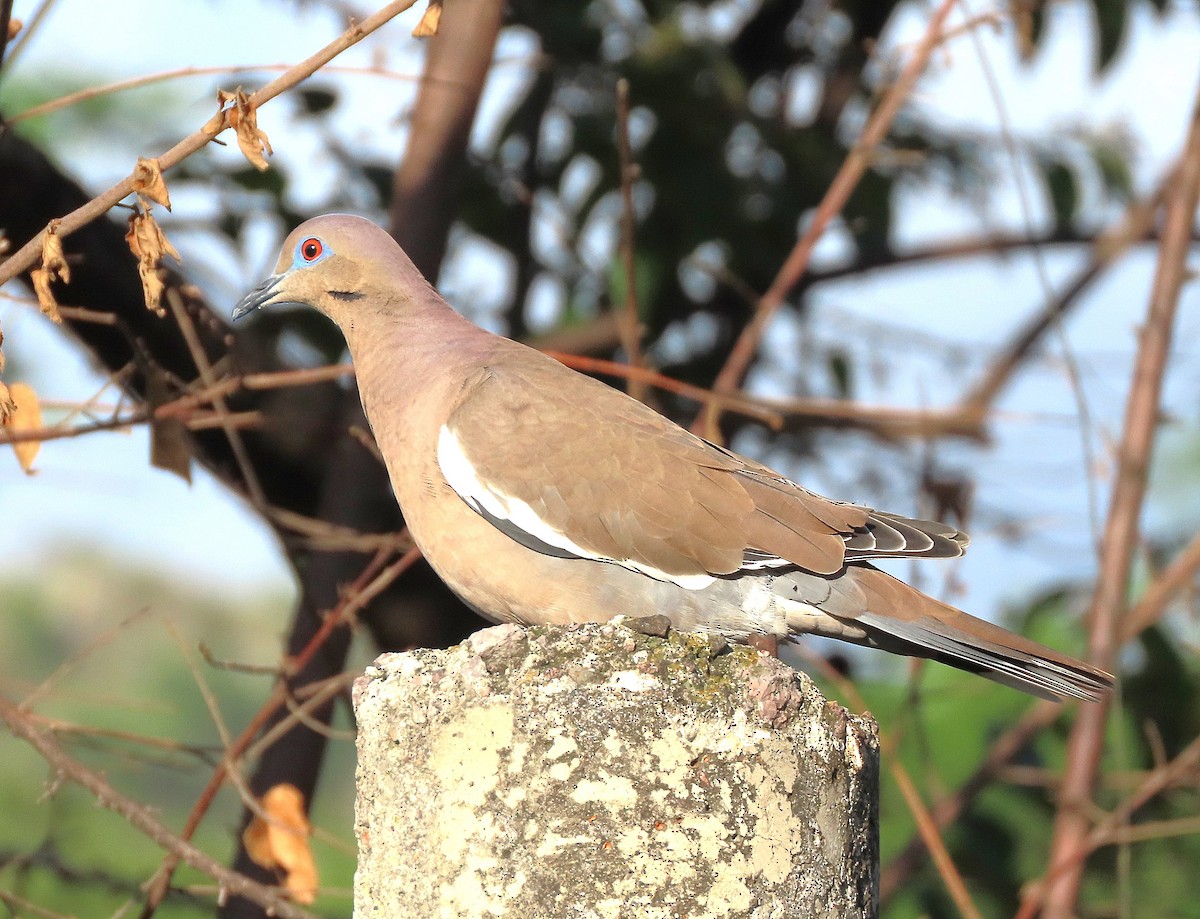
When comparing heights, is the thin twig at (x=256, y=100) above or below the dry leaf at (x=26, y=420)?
above

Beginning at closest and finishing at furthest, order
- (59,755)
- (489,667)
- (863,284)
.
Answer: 1. (489,667)
2. (59,755)
3. (863,284)

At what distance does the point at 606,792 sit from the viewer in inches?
79.6

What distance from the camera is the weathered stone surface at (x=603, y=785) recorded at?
2.01 m

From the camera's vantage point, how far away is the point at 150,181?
8.36 ft

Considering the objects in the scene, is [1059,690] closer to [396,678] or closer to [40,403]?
[396,678]

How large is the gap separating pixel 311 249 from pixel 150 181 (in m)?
1.10

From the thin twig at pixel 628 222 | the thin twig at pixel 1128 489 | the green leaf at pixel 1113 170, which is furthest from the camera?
the green leaf at pixel 1113 170

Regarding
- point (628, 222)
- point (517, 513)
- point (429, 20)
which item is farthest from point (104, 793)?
point (628, 222)

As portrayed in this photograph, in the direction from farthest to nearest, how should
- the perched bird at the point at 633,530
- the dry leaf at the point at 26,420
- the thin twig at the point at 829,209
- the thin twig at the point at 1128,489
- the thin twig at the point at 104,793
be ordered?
the thin twig at the point at 1128,489 → the thin twig at the point at 829,209 → the dry leaf at the point at 26,420 → the thin twig at the point at 104,793 → the perched bird at the point at 633,530

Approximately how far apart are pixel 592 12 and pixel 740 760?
15.3 ft

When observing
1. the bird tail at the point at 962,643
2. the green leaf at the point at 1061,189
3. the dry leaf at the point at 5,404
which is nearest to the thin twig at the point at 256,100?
the dry leaf at the point at 5,404

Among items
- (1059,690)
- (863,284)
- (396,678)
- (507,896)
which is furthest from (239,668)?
(863,284)

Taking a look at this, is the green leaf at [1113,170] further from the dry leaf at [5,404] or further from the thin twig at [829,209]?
the dry leaf at [5,404]

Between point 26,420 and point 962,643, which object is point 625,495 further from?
point 26,420
